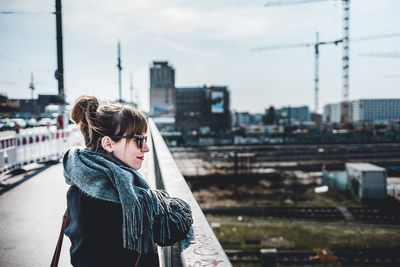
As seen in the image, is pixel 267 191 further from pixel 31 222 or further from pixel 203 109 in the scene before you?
pixel 203 109

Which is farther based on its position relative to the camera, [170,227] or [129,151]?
[129,151]

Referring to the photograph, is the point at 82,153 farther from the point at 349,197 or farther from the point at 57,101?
the point at 349,197

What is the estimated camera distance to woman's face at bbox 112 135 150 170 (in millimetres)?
1635

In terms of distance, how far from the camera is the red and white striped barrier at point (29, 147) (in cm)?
752

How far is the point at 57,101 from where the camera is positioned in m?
11.5

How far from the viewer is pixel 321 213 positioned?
20.7 metres

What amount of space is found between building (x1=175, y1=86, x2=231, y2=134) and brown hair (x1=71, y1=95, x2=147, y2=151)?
8518 centimetres

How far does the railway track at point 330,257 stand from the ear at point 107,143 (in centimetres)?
1444

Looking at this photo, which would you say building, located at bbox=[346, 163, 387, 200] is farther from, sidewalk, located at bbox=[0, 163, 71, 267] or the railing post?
sidewalk, located at bbox=[0, 163, 71, 267]

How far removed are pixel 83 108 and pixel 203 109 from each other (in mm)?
89455

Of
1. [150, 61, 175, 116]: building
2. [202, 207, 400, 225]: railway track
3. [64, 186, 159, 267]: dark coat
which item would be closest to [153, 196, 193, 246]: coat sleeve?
[64, 186, 159, 267]: dark coat

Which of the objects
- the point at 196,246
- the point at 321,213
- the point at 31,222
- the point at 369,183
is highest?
the point at 196,246

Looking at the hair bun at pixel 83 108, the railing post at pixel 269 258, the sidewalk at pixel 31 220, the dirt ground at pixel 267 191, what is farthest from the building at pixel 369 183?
the hair bun at pixel 83 108

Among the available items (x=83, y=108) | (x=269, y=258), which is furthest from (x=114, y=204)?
(x=269, y=258)
